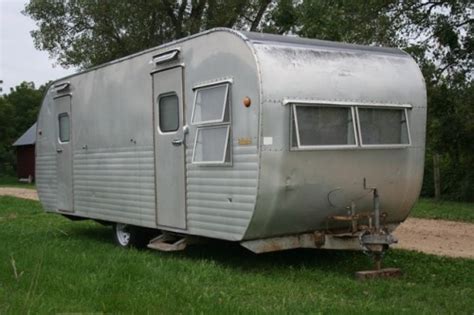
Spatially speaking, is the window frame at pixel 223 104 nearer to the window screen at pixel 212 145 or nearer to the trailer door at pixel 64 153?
the window screen at pixel 212 145

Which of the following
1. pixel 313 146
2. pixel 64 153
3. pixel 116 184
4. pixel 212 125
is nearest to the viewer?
pixel 313 146

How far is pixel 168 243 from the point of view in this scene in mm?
8961

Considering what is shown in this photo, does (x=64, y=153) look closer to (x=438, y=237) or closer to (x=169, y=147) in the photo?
(x=169, y=147)

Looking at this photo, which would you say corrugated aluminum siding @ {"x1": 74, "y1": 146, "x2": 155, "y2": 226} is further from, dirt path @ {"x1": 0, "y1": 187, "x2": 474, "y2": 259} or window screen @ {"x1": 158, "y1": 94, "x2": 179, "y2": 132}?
dirt path @ {"x1": 0, "y1": 187, "x2": 474, "y2": 259}

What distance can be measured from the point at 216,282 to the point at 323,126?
2.15 meters

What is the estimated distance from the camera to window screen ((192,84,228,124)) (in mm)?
7672

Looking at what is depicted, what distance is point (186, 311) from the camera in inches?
219

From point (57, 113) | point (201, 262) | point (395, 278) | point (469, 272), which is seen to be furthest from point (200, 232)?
point (57, 113)

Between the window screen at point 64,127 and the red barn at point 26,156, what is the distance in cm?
2749

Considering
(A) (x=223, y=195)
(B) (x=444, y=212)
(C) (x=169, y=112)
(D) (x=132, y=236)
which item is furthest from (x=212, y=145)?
(B) (x=444, y=212)

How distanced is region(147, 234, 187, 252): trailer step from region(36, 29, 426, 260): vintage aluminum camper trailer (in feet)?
0.07

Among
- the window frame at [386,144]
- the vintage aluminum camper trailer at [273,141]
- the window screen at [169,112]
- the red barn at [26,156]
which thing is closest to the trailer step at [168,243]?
the vintage aluminum camper trailer at [273,141]

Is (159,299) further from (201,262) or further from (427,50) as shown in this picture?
(427,50)

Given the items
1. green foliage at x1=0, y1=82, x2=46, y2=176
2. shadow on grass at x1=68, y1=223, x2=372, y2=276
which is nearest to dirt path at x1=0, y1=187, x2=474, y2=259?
shadow on grass at x1=68, y1=223, x2=372, y2=276
